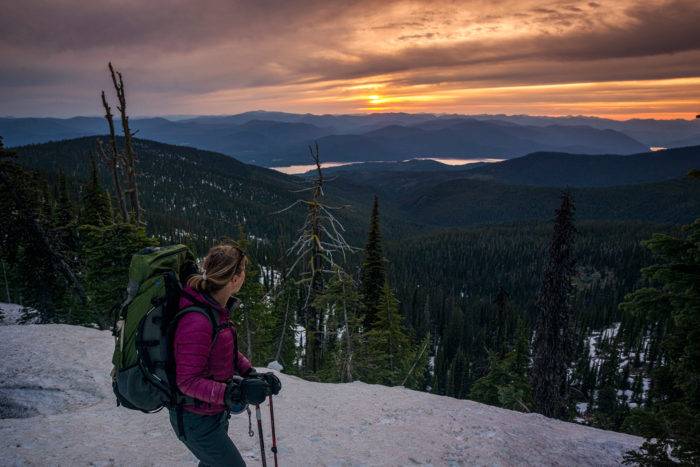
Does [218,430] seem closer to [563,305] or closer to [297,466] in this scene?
[297,466]

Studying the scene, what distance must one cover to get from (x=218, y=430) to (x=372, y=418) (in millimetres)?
5113

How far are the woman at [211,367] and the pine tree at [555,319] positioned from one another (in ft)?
53.7

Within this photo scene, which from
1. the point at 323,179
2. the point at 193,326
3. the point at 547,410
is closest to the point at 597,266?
the point at 547,410

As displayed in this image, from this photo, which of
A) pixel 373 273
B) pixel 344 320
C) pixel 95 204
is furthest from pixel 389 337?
pixel 95 204

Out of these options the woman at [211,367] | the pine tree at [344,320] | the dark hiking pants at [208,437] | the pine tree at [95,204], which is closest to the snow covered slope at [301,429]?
the dark hiking pants at [208,437]

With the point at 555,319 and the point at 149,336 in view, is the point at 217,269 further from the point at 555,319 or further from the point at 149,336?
the point at 555,319

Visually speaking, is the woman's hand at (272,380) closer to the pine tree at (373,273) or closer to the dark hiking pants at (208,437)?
the dark hiking pants at (208,437)

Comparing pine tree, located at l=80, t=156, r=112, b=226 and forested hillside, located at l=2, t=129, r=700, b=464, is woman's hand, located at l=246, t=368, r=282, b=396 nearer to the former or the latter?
forested hillside, located at l=2, t=129, r=700, b=464

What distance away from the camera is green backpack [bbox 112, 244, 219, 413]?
3.47 m

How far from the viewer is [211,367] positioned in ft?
12.4

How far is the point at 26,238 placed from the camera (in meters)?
20.3

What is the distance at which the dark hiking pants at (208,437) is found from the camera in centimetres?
378

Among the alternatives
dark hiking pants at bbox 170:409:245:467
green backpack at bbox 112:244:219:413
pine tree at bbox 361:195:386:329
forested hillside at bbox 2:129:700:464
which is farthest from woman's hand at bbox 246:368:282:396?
pine tree at bbox 361:195:386:329

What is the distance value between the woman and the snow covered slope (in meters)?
3.00
